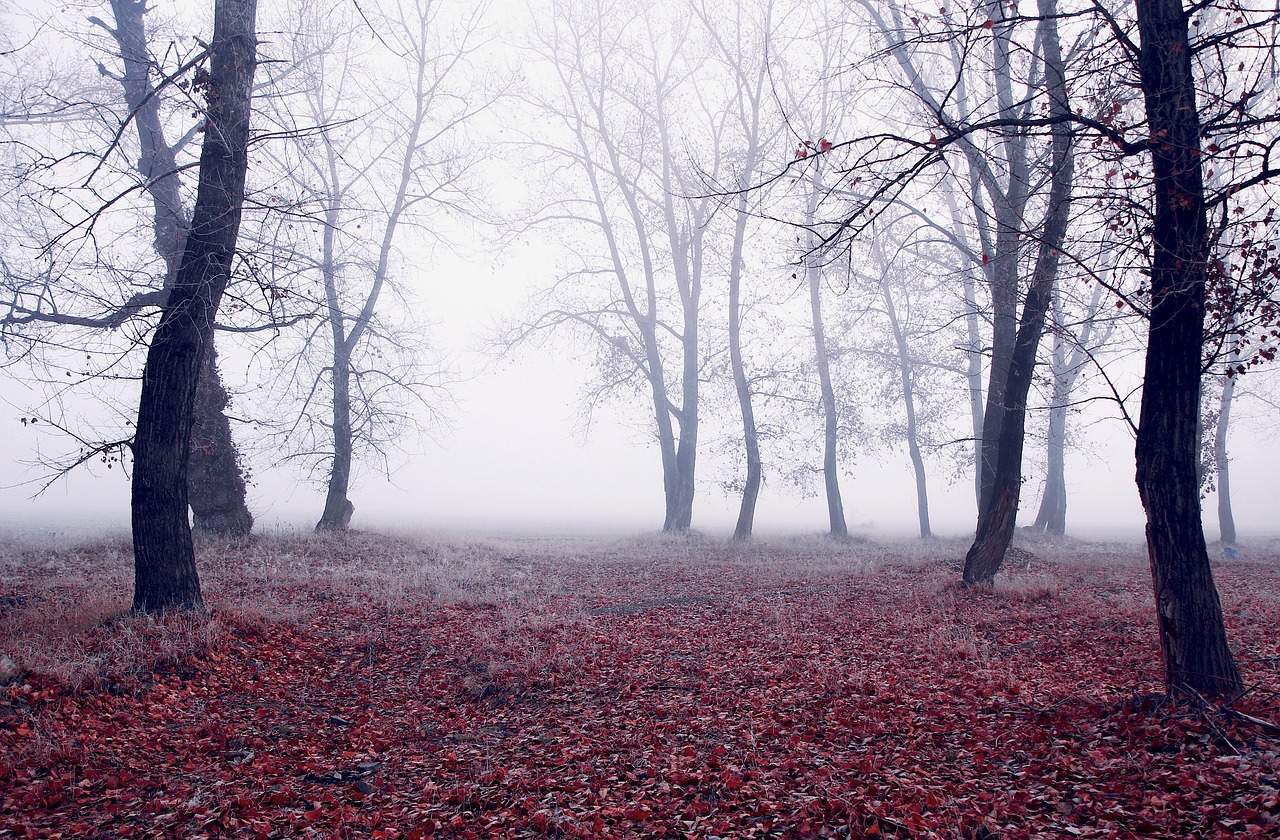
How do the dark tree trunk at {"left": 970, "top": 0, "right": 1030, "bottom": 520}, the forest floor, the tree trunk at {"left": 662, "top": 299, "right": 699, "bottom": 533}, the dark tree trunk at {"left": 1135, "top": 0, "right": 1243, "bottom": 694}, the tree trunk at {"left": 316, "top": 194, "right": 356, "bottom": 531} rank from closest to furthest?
the forest floor, the dark tree trunk at {"left": 1135, "top": 0, "right": 1243, "bottom": 694}, the dark tree trunk at {"left": 970, "top": 0, "right": 1030, "bottom": 520}, the tree trunk at {"left": 316, "top": 194, "right": 356, "bottom": 531}, the tree trunk at {"left": 662, "top": 299, "right": 699, "bottom": 533}

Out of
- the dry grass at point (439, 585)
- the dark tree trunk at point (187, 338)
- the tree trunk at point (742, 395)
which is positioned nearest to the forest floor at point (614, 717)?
the dry grass at point (439, 585)

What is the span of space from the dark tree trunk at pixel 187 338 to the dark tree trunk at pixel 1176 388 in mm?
8514

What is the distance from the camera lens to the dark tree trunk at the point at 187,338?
734cm

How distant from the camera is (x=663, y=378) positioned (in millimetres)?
23297

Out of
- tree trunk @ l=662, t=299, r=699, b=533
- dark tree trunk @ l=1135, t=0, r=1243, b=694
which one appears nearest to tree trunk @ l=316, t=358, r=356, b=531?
tree trunk @ l=662, t=299, r=699, b=533

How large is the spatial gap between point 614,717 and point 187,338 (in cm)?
608

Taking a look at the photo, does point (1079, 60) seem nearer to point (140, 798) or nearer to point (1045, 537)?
point (140, 798)

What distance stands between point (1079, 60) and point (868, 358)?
1714 cm

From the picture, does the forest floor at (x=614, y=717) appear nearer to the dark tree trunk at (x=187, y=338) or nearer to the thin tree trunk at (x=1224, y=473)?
the dark tree trunk at (x=187, y=338)

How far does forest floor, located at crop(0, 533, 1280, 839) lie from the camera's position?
158 inches

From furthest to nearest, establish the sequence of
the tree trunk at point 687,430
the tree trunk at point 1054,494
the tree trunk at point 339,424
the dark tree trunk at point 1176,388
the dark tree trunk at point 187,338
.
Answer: the tree trunk at point 1054,494
the tree trunk at point 687,430
the tree trunk at point 339,424
the dark tree trunk at point 187,338
the dark tree trunk at point 1176,388

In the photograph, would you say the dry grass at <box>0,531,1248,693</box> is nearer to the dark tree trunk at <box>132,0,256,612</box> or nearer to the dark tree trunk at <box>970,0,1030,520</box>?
the dark tree trunk at <box>132,0,256,612</box>

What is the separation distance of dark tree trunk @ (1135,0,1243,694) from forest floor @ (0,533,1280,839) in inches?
16.8

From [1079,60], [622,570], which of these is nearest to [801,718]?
[1079,60]
